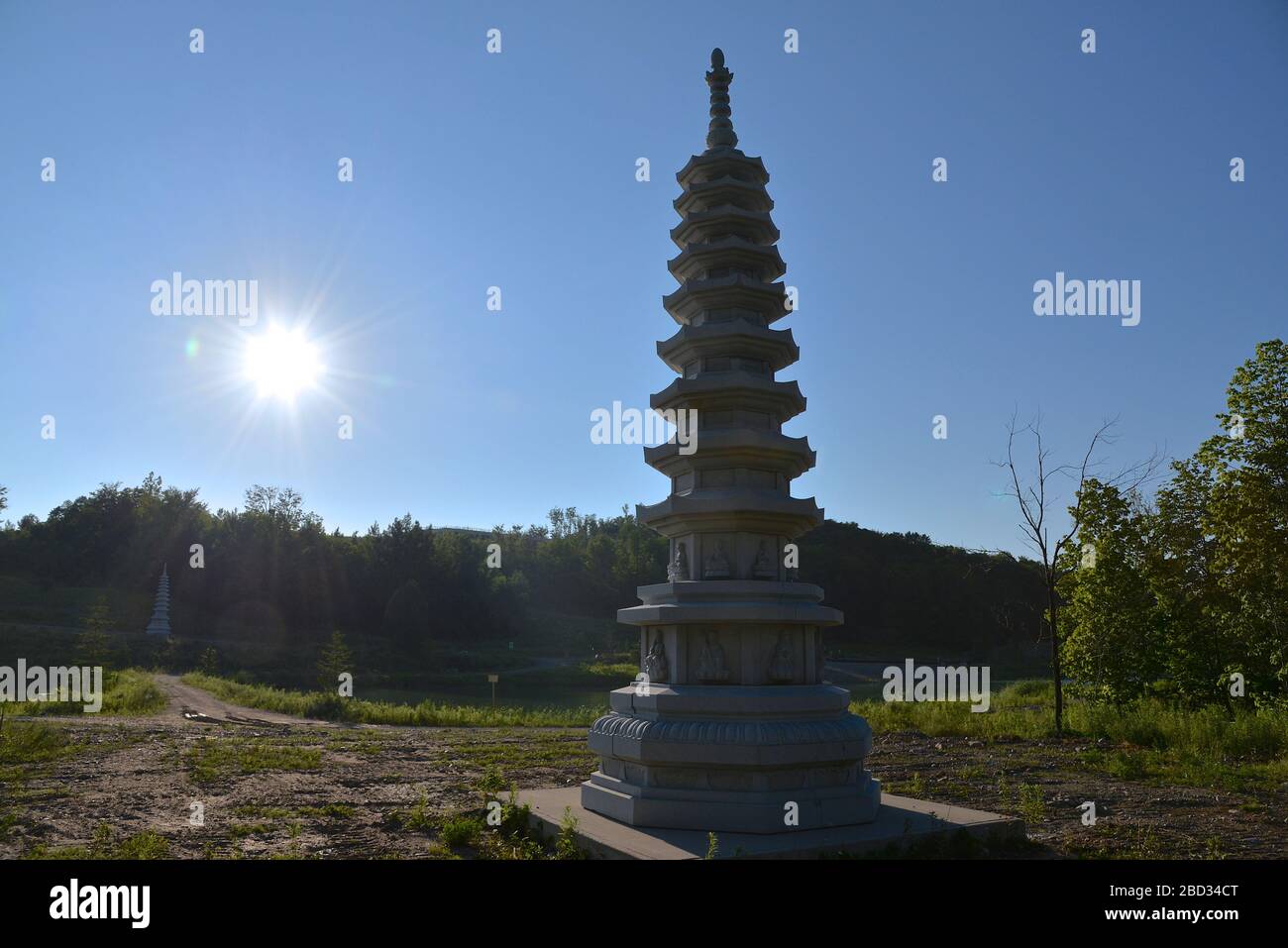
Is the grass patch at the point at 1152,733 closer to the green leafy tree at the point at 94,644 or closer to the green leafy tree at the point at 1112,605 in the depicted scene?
the green leafy tree at the point at 1112,605

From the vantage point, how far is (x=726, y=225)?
1132 cm

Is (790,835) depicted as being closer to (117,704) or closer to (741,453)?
(741,453)

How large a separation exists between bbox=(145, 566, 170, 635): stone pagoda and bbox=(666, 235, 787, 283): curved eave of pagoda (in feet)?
171

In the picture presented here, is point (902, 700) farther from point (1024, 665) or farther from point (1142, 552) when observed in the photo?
point (1024, 665)

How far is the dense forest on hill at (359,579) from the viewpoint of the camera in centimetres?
6228

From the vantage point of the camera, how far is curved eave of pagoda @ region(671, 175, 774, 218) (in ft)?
37.2

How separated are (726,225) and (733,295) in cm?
105

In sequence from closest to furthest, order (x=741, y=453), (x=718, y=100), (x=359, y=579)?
(x=741, y=453) → (x=718, y=100) → (x=359, y=579)

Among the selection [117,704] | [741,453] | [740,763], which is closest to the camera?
[740,763]
